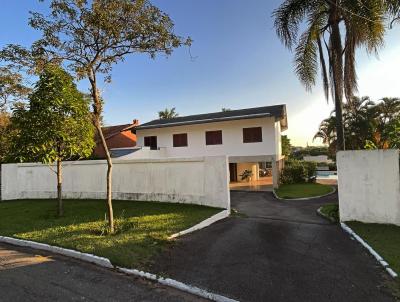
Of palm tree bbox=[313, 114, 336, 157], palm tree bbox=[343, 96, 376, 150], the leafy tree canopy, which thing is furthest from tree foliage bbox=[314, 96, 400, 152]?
the leafy tree canopy

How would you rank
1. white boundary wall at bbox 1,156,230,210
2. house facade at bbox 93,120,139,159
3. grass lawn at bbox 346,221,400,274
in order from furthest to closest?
house facade at bbox 93,120,139,159
white boundary wall at bbox 1,156,230,210
grass lawn at bbox 346,221,400,274

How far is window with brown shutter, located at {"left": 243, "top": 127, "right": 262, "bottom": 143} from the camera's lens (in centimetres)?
2342

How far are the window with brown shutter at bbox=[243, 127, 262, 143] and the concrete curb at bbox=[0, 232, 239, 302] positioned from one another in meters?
17.6

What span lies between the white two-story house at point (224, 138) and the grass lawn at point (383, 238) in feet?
43.9

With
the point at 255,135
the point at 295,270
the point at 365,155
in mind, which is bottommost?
the point at 295,270

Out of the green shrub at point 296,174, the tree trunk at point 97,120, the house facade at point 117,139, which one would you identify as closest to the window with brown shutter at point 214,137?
the green shrub at point 296,174

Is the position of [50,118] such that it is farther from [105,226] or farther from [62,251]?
[62,251]

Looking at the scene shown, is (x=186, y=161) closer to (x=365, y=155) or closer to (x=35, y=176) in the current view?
(x=365, y=155)

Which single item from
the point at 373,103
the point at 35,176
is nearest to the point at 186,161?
the point at 35,176

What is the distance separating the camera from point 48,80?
10641 mm

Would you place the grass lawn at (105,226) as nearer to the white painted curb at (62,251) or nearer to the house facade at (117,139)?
the white painted curb at (62,251)

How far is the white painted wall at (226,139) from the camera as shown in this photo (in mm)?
23172

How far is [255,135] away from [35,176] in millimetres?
14546

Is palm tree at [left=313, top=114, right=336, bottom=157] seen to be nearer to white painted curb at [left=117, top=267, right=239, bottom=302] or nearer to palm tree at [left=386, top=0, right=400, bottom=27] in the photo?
palm tree at [left=386, top=0, right=400, bottom=27]
